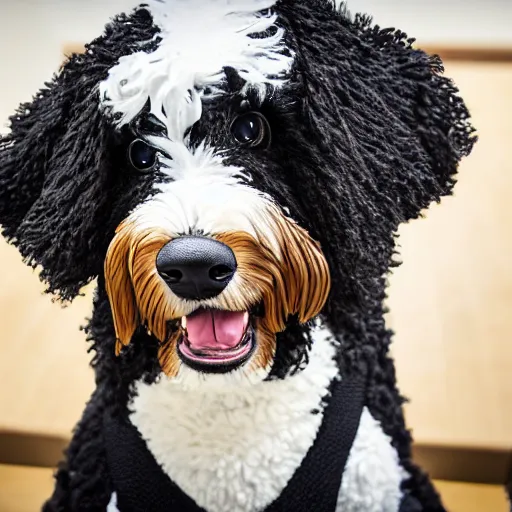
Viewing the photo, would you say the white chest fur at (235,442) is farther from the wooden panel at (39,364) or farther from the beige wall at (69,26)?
the beige wall at (69,26)

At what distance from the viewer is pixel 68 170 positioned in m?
0.62

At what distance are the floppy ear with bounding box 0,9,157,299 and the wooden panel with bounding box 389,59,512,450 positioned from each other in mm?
357

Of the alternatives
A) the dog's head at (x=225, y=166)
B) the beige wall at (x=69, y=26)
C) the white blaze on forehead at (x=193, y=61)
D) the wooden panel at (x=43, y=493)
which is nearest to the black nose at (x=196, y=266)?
the dog's head at (x=225, y=166)

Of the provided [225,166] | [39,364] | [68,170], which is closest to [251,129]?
[225,166]

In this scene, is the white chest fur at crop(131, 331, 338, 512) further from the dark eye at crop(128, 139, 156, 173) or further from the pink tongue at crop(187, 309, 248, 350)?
the dark eye at crop(128, 139, 156, 173)

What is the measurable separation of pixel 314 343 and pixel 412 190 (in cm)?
18

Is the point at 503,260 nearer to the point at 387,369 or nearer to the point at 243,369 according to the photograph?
the point at 387,369

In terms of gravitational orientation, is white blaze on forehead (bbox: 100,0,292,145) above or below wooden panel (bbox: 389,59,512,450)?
above

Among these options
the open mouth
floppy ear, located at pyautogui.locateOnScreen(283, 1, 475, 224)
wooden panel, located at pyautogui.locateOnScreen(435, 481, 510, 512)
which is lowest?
wooden panel, located at pyautogui.locateOnScreen(435, 481, 510, 512)

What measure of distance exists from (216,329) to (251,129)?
17cm

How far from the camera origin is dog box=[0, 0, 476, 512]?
57 centimetres

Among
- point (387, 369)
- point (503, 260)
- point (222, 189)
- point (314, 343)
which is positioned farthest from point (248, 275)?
point (503, 260)

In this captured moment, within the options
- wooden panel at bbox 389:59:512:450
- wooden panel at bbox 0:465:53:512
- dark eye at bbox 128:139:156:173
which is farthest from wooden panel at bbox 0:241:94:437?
wooden panel at bbox 389:59:512:450

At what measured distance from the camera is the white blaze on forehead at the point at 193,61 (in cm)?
56
